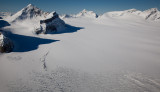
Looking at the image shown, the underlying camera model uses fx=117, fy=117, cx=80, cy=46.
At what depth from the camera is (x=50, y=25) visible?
31.9 m

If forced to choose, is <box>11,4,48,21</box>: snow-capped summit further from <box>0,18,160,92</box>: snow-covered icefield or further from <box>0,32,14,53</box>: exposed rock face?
<box>0,32,14,53</box>: exposed rock face

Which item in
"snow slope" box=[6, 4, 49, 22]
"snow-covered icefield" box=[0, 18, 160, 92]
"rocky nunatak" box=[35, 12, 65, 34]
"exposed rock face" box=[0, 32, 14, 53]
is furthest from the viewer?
"snow slope" box=[6, 4, 49, 22]

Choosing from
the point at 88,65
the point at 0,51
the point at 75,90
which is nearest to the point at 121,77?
the point at 88,65

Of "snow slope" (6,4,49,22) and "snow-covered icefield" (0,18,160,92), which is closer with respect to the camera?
"snow-covered icefield" (0,18,160,92)

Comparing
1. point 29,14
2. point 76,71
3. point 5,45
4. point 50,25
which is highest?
point 29,14

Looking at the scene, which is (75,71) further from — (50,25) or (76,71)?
(50,25)

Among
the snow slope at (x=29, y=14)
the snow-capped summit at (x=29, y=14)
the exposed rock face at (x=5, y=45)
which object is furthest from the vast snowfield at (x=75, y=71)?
the snow-capped summit at (x=29, y=14)

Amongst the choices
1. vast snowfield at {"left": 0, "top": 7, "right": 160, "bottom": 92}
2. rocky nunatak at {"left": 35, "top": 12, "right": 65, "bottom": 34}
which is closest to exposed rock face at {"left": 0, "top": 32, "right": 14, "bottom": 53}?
vast snowfield at {"left": 0, "top": 7, "right": 160, "bottom": 92}

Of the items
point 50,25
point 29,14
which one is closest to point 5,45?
A: point 50,25

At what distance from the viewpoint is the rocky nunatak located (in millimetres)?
29538

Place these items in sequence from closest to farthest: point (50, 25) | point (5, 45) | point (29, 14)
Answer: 1. point (5, 45)
2. point (50, 25)
3. point (29, 14)

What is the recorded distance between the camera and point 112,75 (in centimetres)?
1321

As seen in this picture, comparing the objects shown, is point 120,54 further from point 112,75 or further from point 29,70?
point 29,70

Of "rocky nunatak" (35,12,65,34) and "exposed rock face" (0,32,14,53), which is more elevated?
"rocky nunatak" (35,12,65,34)
